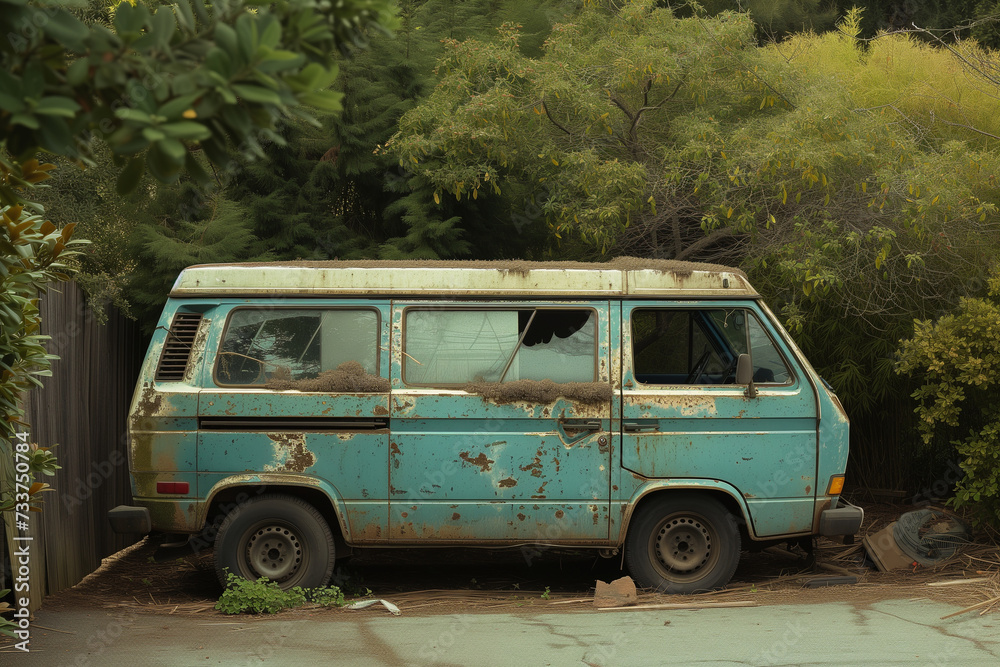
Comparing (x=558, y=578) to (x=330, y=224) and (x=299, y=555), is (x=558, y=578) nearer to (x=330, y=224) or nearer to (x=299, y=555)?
(x=299, y=555)

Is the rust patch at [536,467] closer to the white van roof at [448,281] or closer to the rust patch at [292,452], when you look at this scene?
the white van roof at [448,281]

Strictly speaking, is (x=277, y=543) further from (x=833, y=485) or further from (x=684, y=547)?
(x=833, y=485)

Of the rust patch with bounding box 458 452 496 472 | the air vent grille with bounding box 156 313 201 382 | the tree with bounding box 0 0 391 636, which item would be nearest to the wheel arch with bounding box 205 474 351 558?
the air vent grille with bounding box 156 313 201 382

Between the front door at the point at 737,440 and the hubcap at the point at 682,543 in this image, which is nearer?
the front door at the point at 737,440

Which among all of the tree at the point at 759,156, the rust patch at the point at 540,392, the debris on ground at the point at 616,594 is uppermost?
the tree at the point at 759,156

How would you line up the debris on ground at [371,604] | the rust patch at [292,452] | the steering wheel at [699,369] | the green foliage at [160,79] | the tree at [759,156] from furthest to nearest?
1. the tree at [759,156]
2. the steering wheel at [699,369]
3. the rust patch at [292,452]
4. the debris on ground at [371,604]
5. the green foliage at [160,79]

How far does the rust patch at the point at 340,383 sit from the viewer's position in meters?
6.46

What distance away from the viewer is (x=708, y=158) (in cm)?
827

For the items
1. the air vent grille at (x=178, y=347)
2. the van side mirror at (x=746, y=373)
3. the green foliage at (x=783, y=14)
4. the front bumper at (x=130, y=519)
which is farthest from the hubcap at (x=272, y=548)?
the green foliage at (x=783, y=14)

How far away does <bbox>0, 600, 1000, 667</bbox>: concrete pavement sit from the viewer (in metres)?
5.20

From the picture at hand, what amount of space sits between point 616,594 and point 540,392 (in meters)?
1.55

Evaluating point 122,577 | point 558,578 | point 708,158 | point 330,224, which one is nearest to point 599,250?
point 708,158

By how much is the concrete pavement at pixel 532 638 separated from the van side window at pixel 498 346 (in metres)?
1.68

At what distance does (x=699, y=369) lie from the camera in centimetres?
711
